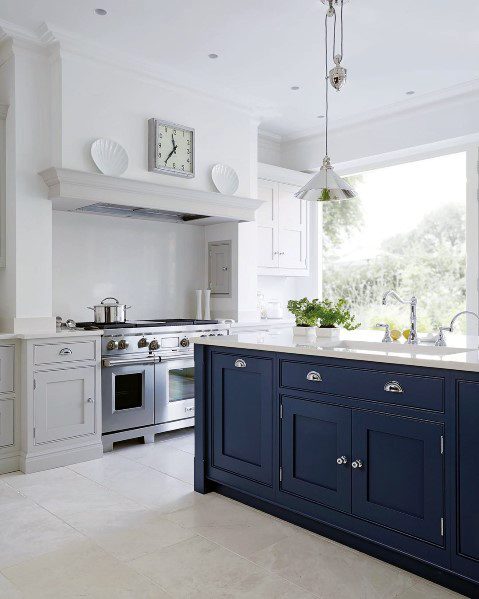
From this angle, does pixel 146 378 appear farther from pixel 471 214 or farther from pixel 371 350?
pixel 471 214

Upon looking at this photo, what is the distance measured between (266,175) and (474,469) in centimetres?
413

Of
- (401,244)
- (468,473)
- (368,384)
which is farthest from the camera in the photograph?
(401,244)

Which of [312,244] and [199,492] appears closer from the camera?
[199,492]

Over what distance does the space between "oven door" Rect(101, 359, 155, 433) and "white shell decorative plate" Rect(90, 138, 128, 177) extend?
143 cm

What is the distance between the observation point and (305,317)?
3.45 m

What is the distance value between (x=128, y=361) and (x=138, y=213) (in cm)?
131

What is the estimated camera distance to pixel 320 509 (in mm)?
2658

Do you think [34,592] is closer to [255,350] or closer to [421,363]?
[255,350]

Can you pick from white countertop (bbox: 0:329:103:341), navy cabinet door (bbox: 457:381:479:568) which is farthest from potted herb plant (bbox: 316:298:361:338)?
white countertop (bbox: 0:329:103:341)

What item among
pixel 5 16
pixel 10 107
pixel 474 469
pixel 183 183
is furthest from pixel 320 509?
pixel 5 16

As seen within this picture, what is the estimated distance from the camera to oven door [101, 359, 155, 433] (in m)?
4.16

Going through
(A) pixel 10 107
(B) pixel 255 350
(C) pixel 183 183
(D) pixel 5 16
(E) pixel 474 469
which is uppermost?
(D) pixel 5 16

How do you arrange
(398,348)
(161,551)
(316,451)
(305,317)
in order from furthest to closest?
(305,317)
(398,348)
(316,451)
(161,551)

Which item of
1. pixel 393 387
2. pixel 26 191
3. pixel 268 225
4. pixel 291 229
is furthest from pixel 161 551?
pixel 291 229
